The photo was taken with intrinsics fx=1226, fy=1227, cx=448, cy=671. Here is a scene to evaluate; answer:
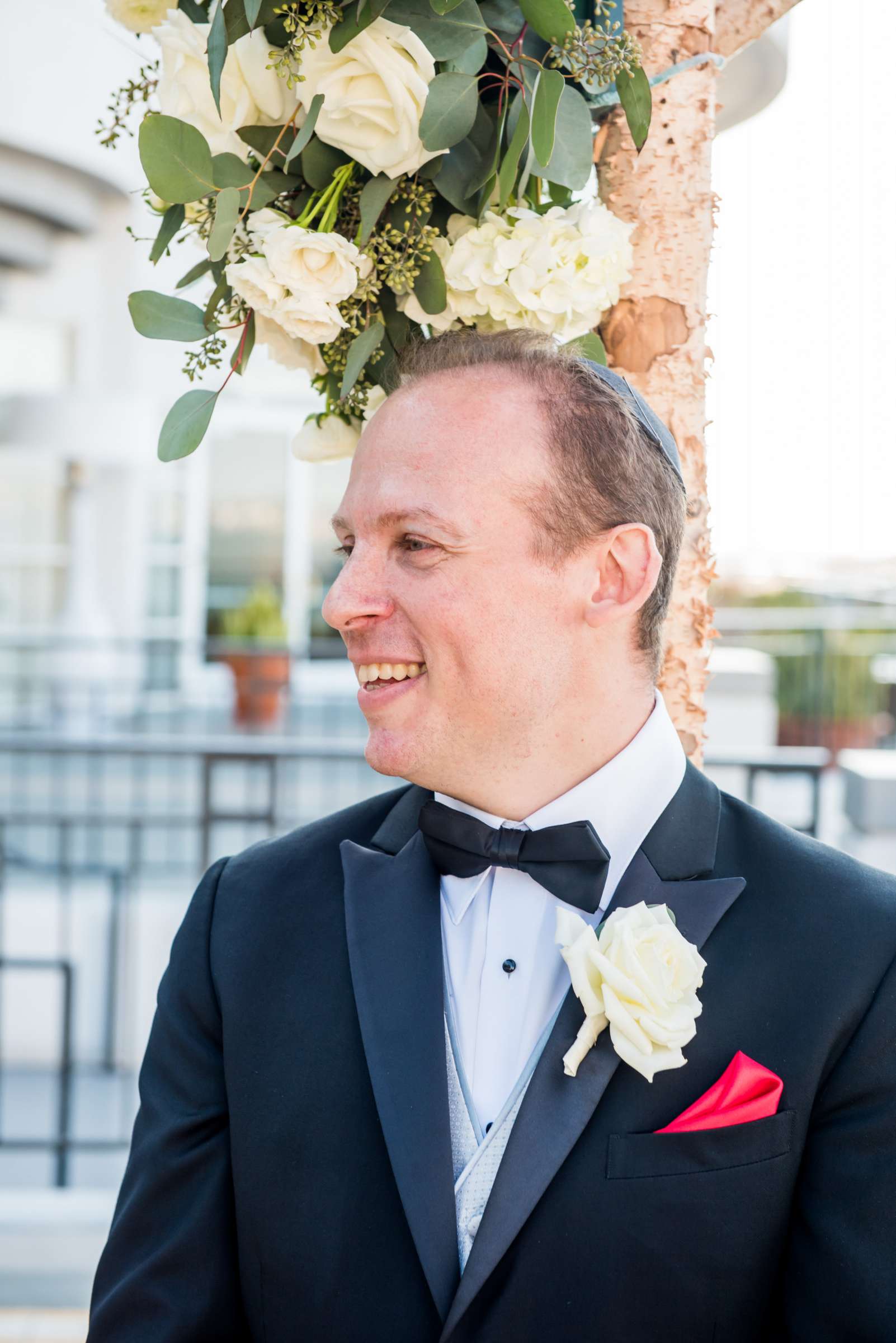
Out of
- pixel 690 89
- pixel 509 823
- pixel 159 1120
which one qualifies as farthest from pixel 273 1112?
pixel 690 89

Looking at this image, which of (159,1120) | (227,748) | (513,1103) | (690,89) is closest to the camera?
(513,1103)

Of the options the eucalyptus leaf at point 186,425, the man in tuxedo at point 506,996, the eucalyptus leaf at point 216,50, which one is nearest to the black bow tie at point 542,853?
the man in tuxedo at point 506,996

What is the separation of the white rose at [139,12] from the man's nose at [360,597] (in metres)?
0.74

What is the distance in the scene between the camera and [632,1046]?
4.42ft

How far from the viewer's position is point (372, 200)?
1545 millimetres

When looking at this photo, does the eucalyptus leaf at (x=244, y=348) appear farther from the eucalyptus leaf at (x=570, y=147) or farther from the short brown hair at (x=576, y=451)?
the eucalyptus leaf at (x=570, y=147)

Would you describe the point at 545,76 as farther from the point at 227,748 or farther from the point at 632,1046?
the point at 227,748

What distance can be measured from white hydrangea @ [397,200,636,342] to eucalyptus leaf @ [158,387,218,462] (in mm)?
314

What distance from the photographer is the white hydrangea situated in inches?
62.2

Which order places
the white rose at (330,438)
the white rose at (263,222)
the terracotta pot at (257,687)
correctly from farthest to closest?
the terracotta pot at (257,687), the white rose at (330,438), the white rose at (263,222)

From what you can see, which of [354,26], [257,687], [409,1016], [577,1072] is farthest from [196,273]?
[257,687]

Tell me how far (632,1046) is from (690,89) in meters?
1.36

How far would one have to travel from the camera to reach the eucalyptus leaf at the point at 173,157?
1442 millimetres

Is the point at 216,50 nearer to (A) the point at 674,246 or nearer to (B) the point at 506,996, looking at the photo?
(A) the point at 674,246
